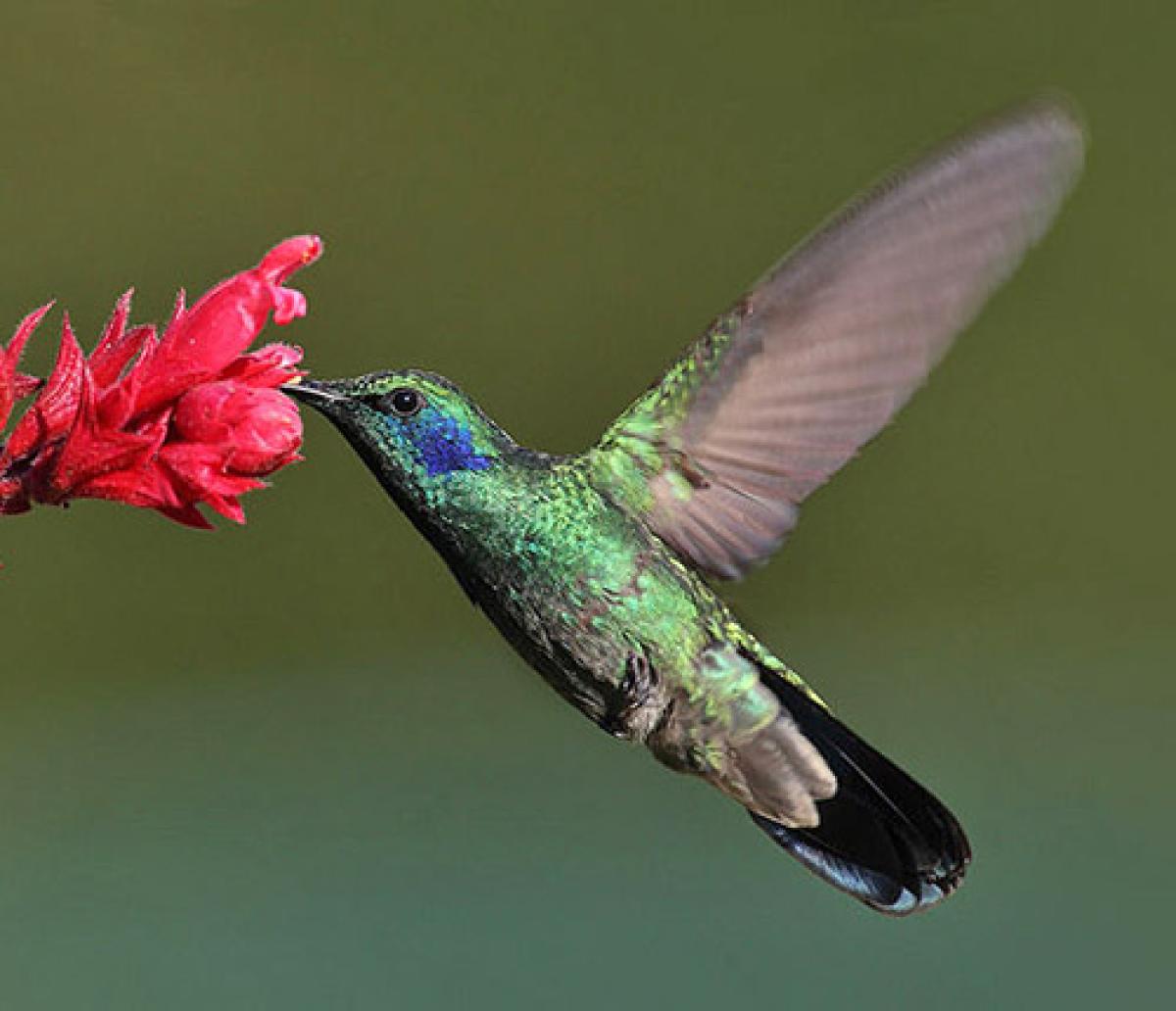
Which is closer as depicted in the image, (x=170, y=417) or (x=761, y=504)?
(x=170, y=417)

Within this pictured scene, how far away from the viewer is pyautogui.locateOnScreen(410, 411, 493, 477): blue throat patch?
59.1 inches

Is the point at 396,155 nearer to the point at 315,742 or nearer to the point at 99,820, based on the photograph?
the point at 315,742

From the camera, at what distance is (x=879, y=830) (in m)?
1.71

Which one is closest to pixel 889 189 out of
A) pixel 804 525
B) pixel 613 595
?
pixel 613 595

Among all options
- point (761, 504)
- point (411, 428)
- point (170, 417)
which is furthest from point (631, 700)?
point (170, 417)

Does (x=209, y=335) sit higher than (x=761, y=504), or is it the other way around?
(x=761, y=504)

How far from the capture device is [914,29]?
11.3ft

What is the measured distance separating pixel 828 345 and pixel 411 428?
420mm

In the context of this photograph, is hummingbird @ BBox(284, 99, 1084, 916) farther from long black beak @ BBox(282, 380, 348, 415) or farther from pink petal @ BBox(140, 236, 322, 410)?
pink petal @ BBox(140, 236, 322, 410)

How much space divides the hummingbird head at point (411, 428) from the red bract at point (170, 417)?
0.13 metres

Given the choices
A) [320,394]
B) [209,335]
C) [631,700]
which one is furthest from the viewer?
[631,700]

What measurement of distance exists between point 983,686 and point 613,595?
164cm

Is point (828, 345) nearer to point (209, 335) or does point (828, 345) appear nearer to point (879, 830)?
point (879, 830)

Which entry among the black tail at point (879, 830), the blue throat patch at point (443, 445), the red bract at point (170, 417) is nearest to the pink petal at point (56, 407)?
the red bract at point (170, 417)
